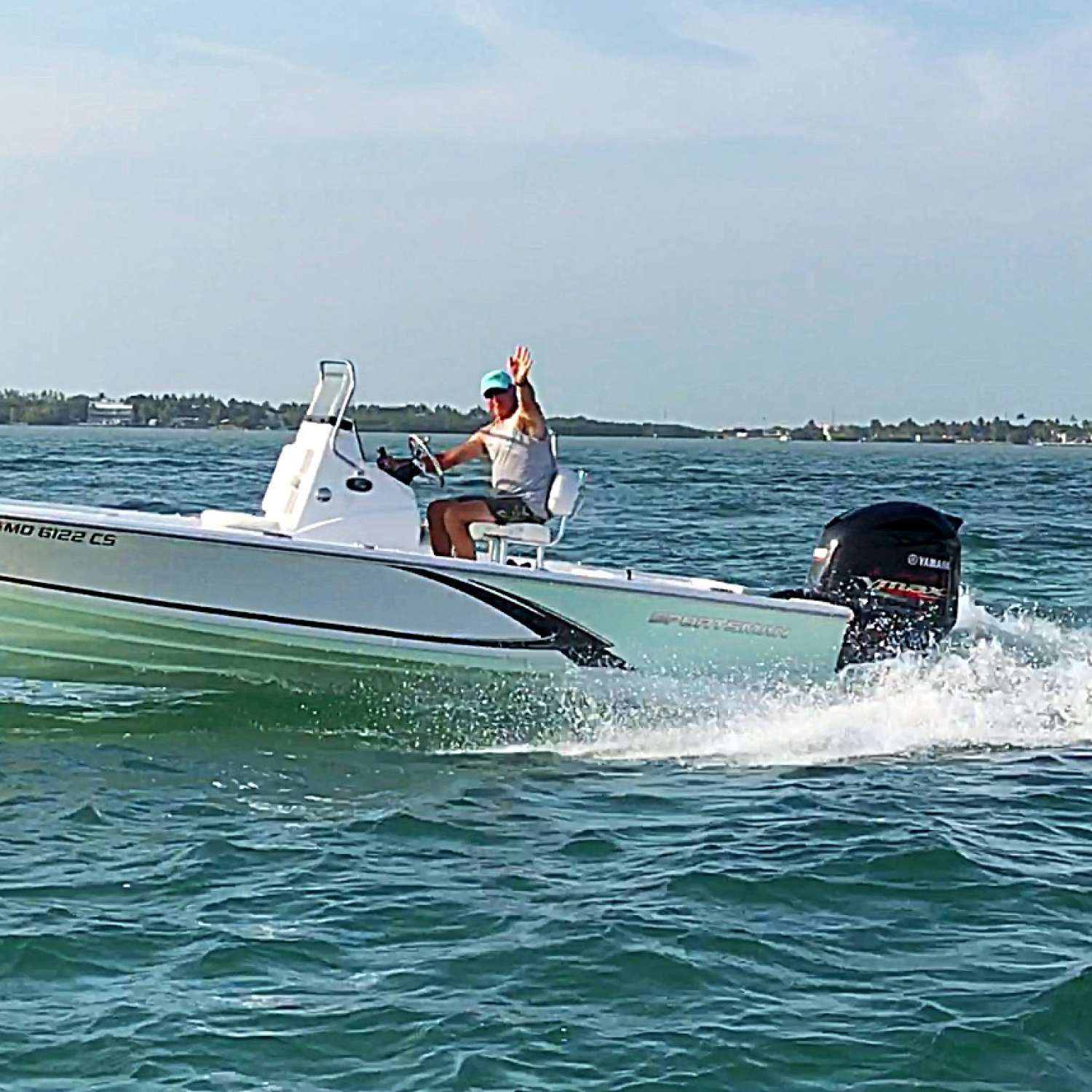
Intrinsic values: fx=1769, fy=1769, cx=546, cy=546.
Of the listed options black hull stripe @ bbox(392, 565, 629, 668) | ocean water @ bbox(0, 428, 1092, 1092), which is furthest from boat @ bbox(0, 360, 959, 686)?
ocean water @ bbox(0, 428, 1092, 1092)

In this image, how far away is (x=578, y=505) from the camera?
9.63 m

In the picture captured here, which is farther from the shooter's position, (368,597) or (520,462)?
(520,462)

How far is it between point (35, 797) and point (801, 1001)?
3963 millimetres

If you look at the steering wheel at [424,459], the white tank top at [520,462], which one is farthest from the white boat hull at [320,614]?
the steering wheel at [424,459]

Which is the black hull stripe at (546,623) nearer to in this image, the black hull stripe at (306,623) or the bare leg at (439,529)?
the black hull stripe at (306,623)

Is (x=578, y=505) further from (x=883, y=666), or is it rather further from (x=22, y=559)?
(x=22, y=559)

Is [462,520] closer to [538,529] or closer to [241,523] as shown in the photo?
[538,529]

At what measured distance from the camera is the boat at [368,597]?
8930mm

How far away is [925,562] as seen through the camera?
9539 mm

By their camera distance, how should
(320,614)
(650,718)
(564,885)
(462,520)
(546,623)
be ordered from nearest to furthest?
(564,885) → (320,614) → (546,623) → (462,520) → (650,718)

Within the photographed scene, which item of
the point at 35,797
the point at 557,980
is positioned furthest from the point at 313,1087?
the point at 35,797

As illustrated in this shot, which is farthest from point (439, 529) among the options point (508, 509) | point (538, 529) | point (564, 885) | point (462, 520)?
point (564, 885)

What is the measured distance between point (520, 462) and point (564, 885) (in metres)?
3.29

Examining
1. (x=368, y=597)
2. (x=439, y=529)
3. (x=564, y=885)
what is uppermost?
(x=439, y=529)
